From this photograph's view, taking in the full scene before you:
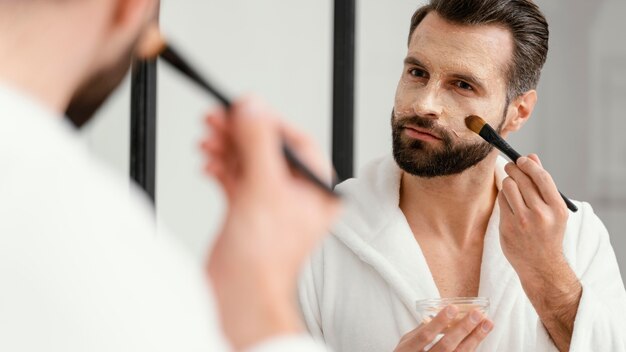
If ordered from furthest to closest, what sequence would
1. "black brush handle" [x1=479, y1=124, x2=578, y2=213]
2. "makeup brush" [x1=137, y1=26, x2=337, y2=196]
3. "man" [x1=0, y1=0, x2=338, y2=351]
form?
"black brush handle" [x1=479, y1=124, x2=578, y2=213] < "makeup brush" [x1=137, y1=26, x2=337, y2=196] < "man" [x1=0, y1=0, x2=338, y2=351]

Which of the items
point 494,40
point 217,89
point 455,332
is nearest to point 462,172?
point 494,40

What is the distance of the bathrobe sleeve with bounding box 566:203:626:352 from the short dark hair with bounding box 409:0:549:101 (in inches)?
11.0

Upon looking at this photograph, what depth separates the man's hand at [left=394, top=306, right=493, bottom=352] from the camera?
4.48ft

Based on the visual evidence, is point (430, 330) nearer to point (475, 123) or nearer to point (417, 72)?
point (475, 123)

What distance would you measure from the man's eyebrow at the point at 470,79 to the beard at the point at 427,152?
0.10 m

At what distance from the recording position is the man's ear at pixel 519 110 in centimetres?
178

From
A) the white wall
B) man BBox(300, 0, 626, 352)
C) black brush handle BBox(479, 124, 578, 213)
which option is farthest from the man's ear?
the white wall

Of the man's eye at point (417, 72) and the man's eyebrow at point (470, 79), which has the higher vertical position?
the man's eyebrow at point (470, 79)

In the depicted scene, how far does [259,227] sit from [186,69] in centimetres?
10

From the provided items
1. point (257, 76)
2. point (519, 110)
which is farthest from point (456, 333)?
point (257, 76)

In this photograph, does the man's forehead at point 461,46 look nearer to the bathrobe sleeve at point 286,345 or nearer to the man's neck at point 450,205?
the man's neck at point 450,205

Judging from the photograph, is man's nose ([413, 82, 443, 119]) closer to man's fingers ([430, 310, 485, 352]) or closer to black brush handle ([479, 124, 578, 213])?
black brush handle ([479, 124, 578, 213])

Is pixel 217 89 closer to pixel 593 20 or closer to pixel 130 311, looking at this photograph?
pixel 130 311

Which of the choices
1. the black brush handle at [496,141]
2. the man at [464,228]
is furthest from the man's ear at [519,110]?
the black brush handle at [496,141]
